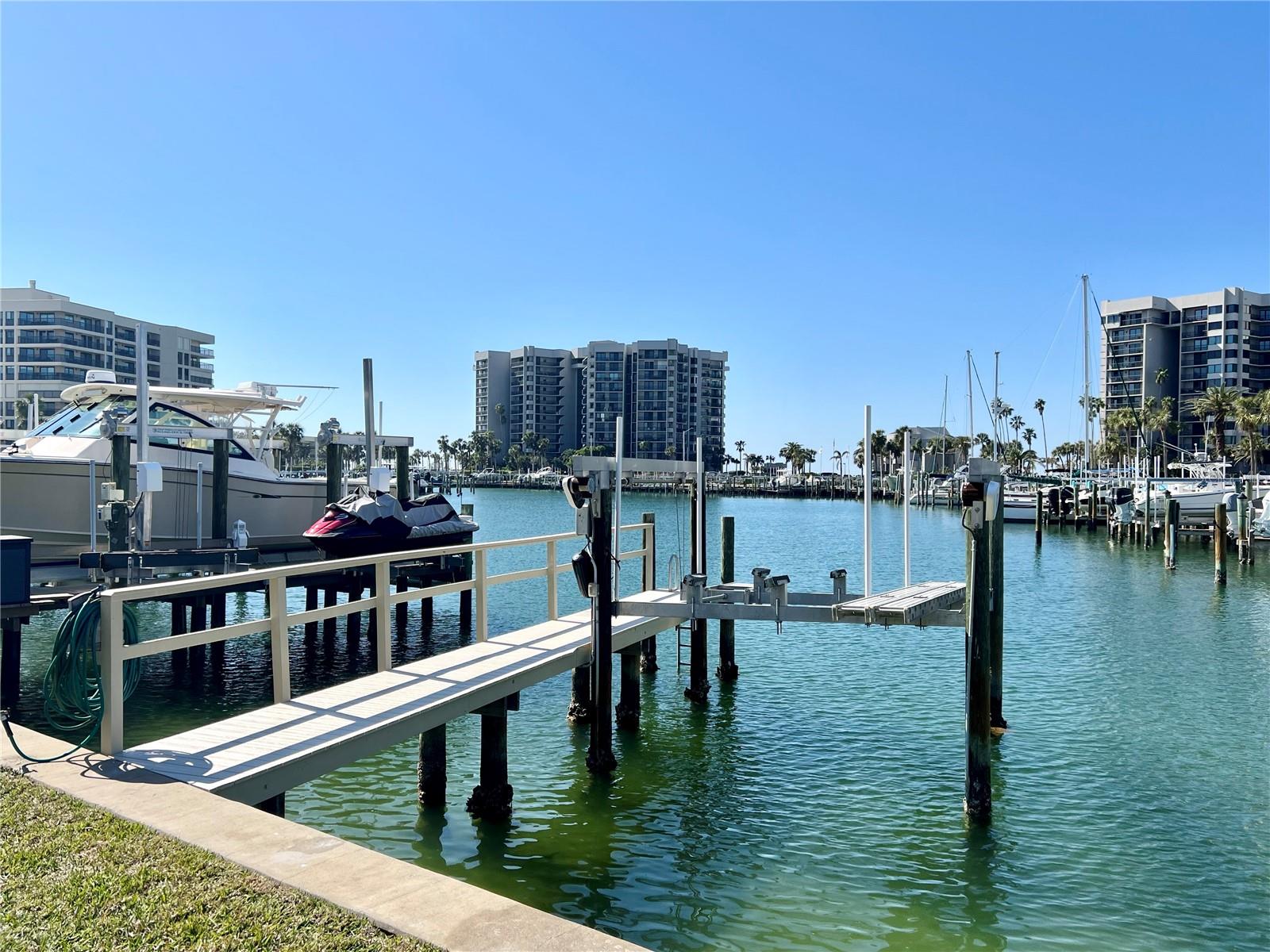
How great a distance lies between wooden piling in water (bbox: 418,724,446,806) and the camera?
34.2 ft

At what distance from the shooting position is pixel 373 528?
19406 mm

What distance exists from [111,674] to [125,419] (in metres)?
16.3

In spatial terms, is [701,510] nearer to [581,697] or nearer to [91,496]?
[581,697]

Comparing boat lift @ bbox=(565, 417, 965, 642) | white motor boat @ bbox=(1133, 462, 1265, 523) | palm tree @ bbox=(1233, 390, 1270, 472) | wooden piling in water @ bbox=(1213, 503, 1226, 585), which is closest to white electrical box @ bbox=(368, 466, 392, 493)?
boat lift @ bbox=(565, 417, 965, 642)

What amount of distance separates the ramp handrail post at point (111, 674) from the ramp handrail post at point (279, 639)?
1709 mm

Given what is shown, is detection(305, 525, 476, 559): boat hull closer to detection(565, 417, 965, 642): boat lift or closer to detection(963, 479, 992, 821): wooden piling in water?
detection(565, 417, 965, 642): boat lift

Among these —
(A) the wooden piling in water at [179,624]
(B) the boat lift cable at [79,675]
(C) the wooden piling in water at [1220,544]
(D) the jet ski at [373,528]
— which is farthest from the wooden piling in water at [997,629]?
(C) the wooden piling in water at [1220,544]

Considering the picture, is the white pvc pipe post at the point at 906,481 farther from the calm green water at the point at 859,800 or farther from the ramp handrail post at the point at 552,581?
the ramp handrail post at the point at 552,581

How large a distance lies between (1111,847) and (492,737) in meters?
6.72

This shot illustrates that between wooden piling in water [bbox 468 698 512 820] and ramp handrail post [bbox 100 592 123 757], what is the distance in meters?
3.86

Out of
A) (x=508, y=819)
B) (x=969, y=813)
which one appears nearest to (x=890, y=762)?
(x=969, y=813)

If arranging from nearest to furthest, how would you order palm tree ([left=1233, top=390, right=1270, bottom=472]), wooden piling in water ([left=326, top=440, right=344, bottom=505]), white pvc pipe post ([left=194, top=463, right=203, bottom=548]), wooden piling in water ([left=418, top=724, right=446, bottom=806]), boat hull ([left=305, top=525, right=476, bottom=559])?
wooden piling in water ([left=418, top=724, right=446, bottom=806]) < boat hull ([left=305, top=525, right=476, bottom=559]) < white pvc pipe post ([left=194, top=463, right=203, bottom=548]) < wooden piling in water ([left=326, top=440, right=344, bottom=505]) < palm tree ([left=1233, top=390, right=1270, bottom=472])

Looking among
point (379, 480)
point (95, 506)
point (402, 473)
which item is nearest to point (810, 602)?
point (379, 480)

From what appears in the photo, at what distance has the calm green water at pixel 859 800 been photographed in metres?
8.52
